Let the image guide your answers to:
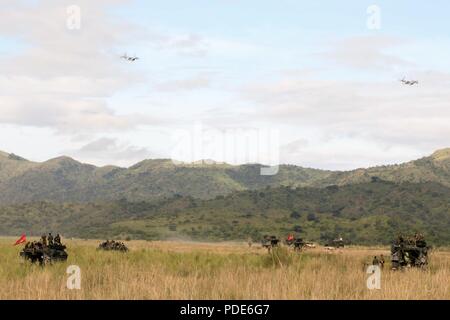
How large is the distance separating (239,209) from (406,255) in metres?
141

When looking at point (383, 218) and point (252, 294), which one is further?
point (383, 218)

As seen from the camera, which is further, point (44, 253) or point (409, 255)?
point (409, 255)

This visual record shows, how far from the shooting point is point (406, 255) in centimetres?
2327

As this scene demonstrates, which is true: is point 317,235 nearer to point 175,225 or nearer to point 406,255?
point 175,225

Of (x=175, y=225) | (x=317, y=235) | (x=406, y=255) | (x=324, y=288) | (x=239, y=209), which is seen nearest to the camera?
(x=324, y=288)

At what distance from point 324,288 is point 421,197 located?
14581 centimetres

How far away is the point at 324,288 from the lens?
1334cm

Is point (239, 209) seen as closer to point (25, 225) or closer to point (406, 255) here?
point (25, 225)

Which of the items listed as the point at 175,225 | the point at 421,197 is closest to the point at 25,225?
the point at 175,225
